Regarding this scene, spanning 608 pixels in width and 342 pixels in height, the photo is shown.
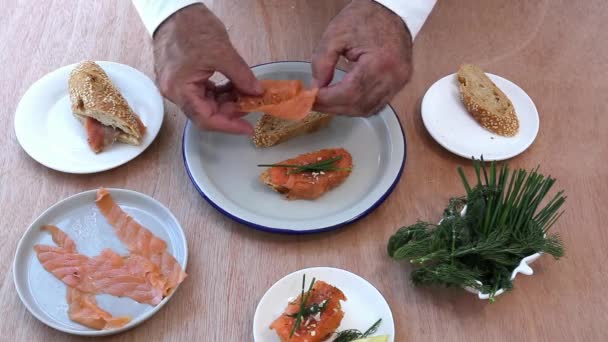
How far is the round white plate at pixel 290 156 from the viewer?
1.30 metres

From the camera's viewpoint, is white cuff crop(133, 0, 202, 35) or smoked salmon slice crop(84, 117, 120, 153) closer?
white cuff crop(133, 0, 202, 35)

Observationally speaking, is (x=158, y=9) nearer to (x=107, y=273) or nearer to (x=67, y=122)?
(x=67, y=122)

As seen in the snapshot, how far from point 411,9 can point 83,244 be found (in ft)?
3.24

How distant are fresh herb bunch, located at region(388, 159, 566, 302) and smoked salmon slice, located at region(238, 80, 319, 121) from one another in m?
0.43

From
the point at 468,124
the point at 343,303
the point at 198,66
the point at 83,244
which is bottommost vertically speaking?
the point at 83,244

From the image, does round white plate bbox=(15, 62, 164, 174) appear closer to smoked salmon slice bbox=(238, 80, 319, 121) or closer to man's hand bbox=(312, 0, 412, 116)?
smoked salmon slice bbox=(238, 80, 319, 121)

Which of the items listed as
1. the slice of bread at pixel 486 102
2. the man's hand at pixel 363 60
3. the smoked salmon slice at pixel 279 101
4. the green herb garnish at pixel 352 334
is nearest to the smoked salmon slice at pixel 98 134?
the smoked salmon slice at pixel 279 101

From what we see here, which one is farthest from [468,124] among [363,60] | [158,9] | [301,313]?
[158,9]

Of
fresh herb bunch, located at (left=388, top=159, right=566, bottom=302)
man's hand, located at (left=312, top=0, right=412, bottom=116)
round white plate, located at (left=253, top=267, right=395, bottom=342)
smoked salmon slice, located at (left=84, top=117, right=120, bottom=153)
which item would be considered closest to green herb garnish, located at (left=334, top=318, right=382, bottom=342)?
round white plate, located at (left=253, top=267, right=395, bottom=342)

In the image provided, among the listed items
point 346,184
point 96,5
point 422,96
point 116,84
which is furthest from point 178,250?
point 96,5

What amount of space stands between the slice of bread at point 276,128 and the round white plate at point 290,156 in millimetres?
27

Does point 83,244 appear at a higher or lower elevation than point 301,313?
lower

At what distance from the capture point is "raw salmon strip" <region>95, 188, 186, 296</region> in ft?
3.99

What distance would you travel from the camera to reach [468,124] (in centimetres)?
156
